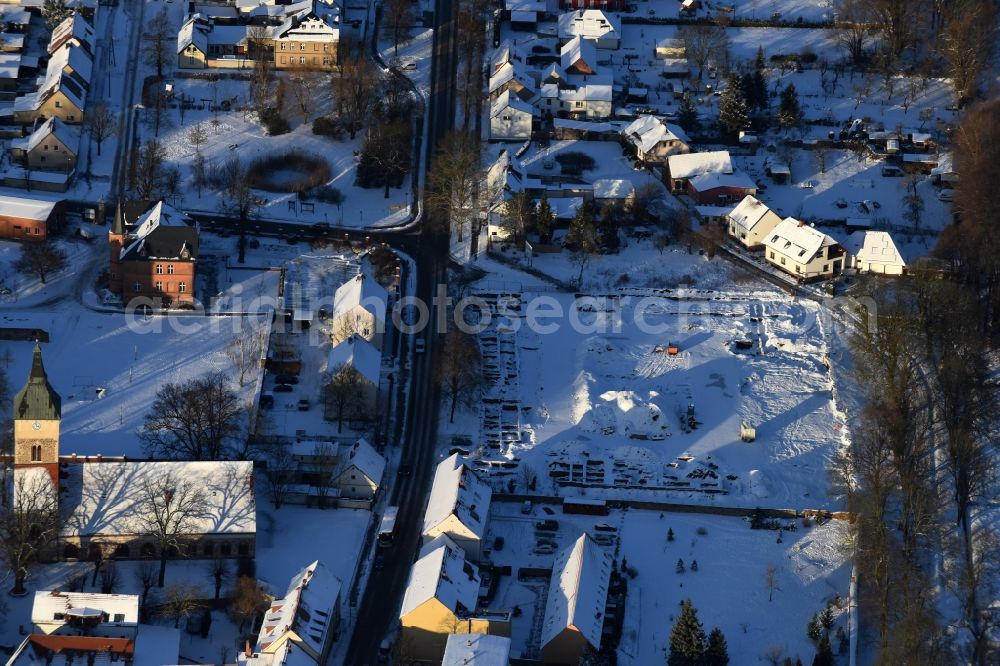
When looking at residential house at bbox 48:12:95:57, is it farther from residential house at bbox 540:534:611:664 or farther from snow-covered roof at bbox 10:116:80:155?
residential house at bbox 540:534:611:664

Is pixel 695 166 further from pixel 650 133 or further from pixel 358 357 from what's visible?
pixel 358 357

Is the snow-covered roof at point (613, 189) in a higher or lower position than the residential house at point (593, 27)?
lower

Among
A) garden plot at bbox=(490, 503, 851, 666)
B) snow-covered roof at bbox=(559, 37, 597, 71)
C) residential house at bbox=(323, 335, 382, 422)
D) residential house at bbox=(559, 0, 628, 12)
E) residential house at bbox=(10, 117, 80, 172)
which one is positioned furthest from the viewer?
residential house at bbox=(559, 0, 628, 12)

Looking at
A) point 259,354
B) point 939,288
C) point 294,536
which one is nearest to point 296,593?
point 294,536

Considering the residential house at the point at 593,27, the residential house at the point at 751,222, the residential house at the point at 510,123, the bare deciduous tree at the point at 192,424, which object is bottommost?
the bare deciduous tree at the point at 192,424

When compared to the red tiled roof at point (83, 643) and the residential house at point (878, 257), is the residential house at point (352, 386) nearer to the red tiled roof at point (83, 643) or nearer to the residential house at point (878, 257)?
the red tiled roof at point (83, 643)

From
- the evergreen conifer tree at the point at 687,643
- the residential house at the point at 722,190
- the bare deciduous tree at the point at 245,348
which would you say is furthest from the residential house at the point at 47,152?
the evergreen conifer tree at the point at 687,643

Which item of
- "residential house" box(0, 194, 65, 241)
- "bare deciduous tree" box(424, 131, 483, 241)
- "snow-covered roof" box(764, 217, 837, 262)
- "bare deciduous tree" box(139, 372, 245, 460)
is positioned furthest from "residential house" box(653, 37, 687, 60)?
"bare deciduous tree" box(139, 372, 245, 460)
